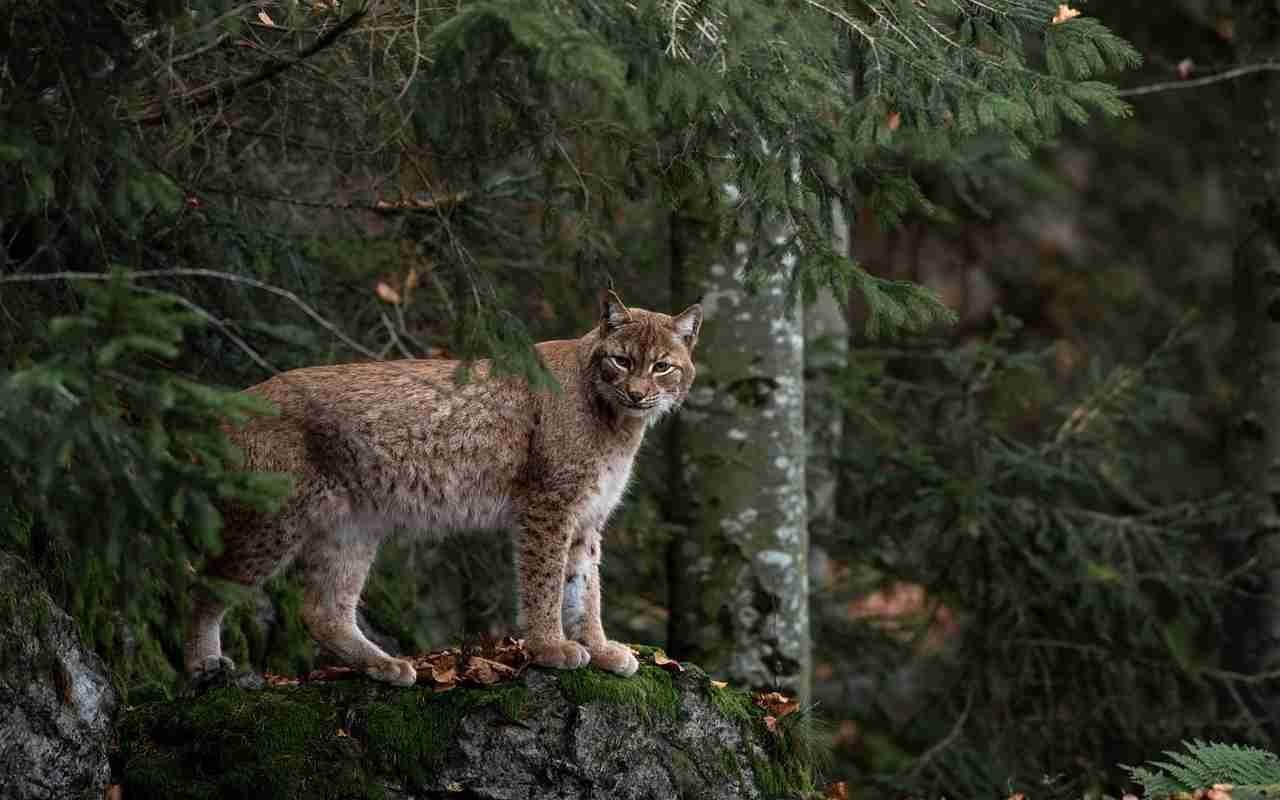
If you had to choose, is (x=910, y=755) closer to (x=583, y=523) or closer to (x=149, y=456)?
(x=583, y=523)

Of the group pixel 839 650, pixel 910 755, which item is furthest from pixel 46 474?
pixel 910 755

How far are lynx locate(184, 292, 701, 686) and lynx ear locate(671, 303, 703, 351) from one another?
5.3 inches

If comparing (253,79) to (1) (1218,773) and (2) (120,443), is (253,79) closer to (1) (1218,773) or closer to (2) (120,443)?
(2) (120,443)

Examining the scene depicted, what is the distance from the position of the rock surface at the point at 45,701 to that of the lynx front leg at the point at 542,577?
5.24ft

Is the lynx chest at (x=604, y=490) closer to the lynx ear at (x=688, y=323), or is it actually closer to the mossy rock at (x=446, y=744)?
the lynx ear at (x=688, y=323)

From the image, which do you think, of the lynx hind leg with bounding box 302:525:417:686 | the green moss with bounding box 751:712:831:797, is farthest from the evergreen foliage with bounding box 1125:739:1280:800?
the lynx hind leg with bounding box 302:525:417:686

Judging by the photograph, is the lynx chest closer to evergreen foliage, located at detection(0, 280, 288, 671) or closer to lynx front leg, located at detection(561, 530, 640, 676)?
lynx front leg, located at detection(561, 530, 640, 676)

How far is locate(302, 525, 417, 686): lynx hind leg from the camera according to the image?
19.5 ft

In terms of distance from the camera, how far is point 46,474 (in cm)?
373

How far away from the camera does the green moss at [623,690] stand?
18.1ft

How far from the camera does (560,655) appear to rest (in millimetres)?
5637

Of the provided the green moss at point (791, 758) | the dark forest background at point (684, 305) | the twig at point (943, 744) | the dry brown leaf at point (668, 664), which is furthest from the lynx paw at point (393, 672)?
the twig at point (943, 744)

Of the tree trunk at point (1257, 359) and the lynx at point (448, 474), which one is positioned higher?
the tree trunk at point (1257, 359)

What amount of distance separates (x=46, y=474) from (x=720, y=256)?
4.75 m
